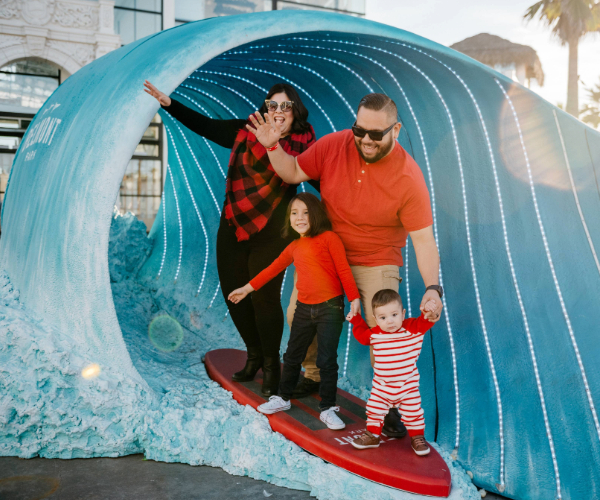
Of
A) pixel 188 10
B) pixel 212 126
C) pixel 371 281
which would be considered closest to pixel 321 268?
pixel 371 281

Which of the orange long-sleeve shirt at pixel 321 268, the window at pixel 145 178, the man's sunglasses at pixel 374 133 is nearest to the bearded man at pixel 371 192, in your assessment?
the man's sunglasses at pixel 374 133

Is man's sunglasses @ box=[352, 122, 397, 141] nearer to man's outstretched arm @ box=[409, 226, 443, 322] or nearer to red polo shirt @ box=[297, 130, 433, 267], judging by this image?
red polo shirt @ box=[297, 130, 433, 267]

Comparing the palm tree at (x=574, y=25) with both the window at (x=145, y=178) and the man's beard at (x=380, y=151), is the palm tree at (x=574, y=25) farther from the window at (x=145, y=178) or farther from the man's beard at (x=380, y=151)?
the man's beard at (x=380, y=151)

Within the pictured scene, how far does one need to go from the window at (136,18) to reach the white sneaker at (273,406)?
12730 millimetres

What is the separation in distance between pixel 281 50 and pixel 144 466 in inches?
111

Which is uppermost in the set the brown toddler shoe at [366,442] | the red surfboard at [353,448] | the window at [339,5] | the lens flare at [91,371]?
the window at [339,5]

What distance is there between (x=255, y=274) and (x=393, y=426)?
1.17m

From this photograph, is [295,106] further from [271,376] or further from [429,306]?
[271,376]

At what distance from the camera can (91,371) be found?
2656 mm

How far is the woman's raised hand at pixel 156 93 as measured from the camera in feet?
8.86

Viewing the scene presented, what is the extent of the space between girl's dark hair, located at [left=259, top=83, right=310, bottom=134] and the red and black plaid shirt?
0.21ft

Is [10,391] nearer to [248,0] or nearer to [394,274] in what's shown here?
[394,274]

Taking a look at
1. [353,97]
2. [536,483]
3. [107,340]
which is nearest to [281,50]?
[353,97]

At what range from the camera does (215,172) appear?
523 centimetres
